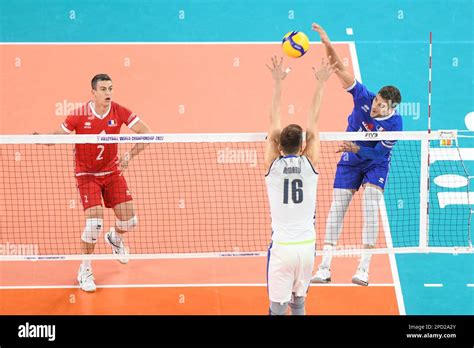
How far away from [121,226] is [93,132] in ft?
4.86

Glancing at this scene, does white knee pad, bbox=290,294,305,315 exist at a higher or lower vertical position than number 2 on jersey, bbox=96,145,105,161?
lower

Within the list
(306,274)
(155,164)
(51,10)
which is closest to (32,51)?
(51,10)

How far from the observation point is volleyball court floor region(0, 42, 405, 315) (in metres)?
13.3

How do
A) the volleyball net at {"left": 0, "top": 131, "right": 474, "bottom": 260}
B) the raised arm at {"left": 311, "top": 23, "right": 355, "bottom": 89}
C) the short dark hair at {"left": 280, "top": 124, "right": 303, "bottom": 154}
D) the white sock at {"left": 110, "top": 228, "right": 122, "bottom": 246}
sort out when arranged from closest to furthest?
1. the short dark hair at {"left": 280, "top": 124, "right": 303, "bottom": 154}
2. the raised arm at {"left": 311, "top": 23, "right": 355, "bottom": 89}
3. the white sock at {"left": 110, "top": 228, "right": 122, "bottom": 246}
4. the volleyball net at {"left": 0, "top": 131, "right": 474, "bottom": 260}

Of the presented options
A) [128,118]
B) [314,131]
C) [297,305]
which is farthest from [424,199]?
[128,118]

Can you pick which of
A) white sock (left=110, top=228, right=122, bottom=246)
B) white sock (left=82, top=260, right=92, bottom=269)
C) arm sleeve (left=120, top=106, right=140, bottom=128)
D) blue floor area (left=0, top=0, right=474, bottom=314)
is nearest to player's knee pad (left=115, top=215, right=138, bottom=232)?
white sock (left=110, top=228, right=122, bottom=246)

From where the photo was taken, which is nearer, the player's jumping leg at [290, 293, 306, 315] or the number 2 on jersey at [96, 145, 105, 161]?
the player's jumping leg at [290, 293, 306, 315]

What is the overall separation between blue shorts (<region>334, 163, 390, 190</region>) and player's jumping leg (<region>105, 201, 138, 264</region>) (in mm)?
3071

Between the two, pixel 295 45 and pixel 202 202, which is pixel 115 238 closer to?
pixel 202 202

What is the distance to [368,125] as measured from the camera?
43.1ft

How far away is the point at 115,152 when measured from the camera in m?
13.5

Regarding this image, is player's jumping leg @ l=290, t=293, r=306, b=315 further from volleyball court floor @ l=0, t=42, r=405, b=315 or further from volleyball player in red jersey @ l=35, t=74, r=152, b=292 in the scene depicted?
volleyball player in red jersey @ l=35, t=74, r=152, b=292

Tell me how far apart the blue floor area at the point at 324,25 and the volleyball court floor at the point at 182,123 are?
575 mm

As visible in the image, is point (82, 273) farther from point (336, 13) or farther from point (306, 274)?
point (336, 13)
